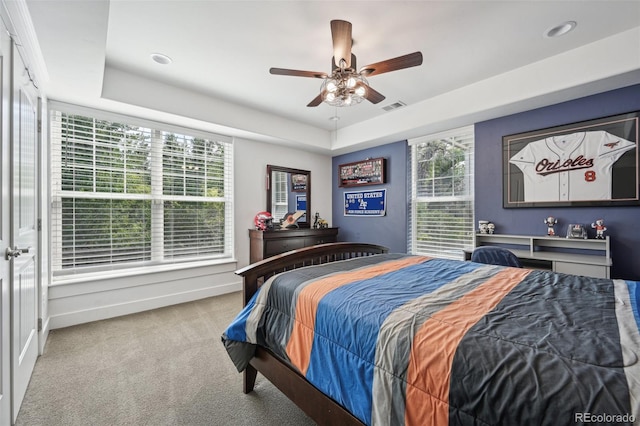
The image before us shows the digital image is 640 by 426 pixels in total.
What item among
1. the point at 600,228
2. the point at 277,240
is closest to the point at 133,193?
the point at 277,240

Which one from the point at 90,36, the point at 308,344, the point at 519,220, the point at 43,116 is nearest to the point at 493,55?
the point at 519,220

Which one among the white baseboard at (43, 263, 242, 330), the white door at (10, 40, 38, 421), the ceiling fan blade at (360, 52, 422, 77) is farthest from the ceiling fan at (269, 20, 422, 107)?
the white baseboard at (43, 263, 242, 330)

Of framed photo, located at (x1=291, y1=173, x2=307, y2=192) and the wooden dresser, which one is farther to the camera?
framed photo, located at (x1=291, y1=173, x2=307, y2=192)

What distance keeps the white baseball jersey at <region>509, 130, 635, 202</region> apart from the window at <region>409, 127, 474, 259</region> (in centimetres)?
68

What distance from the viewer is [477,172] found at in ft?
12.0

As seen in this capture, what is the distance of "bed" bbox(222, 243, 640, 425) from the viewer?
2.53 ft

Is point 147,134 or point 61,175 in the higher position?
point 147,134

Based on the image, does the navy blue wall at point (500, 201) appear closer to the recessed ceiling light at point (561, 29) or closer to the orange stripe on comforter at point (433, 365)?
the recessed ceiling light at point (561, 29)

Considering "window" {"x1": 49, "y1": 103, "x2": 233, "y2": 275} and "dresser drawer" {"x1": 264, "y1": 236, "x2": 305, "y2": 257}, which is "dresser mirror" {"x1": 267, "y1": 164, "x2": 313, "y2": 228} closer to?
"dresser drawer" {"x1": 264, "y1": 236, "x2": 305, "y2": 257}

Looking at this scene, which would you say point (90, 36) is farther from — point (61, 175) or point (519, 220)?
point (519, 220)

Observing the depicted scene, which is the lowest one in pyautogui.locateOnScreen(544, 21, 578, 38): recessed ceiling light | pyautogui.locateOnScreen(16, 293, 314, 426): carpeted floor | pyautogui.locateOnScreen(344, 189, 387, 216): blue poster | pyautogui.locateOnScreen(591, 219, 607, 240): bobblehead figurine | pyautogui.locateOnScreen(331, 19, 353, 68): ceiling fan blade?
pyautogui.locateOnScreen(16, 293, 314, 426): carpeted floor

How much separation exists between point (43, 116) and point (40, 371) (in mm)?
2217

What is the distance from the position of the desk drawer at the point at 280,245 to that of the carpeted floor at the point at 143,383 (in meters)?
1.49

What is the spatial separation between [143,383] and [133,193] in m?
2.36
